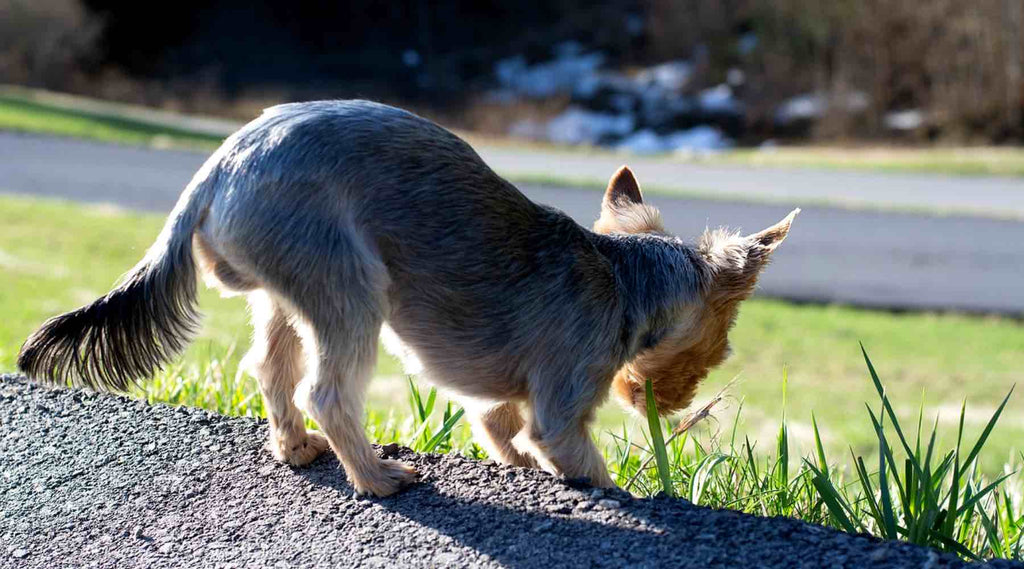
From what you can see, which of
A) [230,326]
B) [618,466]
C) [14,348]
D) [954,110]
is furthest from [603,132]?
→ [618,466]

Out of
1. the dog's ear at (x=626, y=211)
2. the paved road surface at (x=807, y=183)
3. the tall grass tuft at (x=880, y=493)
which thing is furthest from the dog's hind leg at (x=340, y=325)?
the paved road surface at (x=807, y=183)

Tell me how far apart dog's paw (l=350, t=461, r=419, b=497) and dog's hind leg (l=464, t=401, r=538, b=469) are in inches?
18.9

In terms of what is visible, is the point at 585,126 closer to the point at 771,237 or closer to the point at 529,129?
the point at 529,129

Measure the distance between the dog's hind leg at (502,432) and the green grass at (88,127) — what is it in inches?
739

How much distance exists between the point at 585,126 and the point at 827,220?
12327mm

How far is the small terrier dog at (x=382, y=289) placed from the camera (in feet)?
12.4

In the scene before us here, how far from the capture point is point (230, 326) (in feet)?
34.7

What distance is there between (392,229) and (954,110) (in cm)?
2566

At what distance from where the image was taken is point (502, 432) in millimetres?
4609

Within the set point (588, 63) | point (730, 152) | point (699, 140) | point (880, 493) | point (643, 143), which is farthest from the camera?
point (588, 63)

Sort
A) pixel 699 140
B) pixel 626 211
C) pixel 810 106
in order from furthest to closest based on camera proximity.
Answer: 1. pixel 810 106
2. pixel 699 140
3. pixel 626 211

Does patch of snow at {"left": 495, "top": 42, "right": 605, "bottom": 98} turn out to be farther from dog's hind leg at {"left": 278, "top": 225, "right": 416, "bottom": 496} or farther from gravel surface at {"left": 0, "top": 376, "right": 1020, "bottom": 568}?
dog's hind leg at {"left": 278, "top": 225, "right": 416, "bottom": 496}

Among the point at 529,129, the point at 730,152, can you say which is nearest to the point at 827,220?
the point at 730,152

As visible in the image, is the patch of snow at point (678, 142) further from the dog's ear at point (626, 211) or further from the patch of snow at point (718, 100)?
the dog's ear at point (626, 211)
